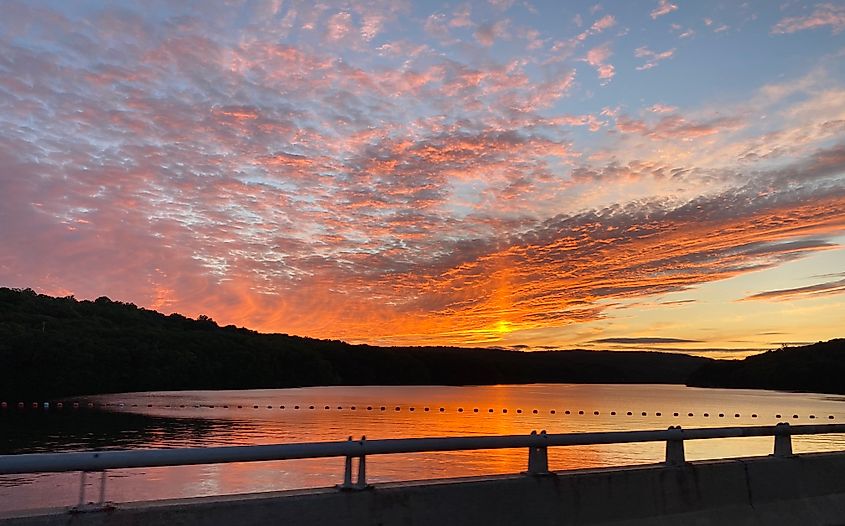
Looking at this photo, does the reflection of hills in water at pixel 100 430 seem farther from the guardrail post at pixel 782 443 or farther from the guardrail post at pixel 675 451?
the guardrail post at pixel 782 443

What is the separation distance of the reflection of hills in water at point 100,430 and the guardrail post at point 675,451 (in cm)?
4743

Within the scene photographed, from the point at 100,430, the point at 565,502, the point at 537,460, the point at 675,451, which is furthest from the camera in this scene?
the point at 100,430

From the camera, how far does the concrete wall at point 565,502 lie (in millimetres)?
5496

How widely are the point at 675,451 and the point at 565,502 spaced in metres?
1.72

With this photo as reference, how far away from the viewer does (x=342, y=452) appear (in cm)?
626

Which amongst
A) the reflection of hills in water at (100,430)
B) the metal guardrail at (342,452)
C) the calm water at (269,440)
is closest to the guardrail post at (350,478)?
the metal guardrail at (342,452)

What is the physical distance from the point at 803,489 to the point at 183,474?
34.7 metres

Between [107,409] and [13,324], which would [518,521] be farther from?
[13,324]

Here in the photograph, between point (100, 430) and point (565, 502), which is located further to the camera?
point (100, 430)

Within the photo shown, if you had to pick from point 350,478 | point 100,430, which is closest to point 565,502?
point 350,478

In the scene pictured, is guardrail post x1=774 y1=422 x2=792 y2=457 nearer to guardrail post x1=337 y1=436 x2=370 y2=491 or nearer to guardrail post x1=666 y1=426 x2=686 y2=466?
guardrail post x1=666 y1=426 x2=686 y2=466

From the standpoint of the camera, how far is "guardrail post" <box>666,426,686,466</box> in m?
8.05

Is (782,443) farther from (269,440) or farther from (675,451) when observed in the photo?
(269,440)

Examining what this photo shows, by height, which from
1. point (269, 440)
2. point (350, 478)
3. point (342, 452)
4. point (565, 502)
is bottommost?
point (269, 440)
